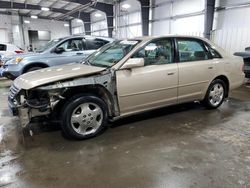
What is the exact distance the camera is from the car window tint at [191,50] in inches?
142

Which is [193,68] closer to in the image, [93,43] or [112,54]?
[112,54]

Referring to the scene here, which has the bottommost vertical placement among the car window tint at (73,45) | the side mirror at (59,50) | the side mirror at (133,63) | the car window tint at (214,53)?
the side mirror at (133,63)

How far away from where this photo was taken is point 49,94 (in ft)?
8.91

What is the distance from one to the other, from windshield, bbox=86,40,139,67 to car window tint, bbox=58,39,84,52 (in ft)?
9.15

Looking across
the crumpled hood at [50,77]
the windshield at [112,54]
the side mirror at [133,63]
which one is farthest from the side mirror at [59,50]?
the side mirror at [133,63]

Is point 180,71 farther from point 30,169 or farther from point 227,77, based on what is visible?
point 30,169

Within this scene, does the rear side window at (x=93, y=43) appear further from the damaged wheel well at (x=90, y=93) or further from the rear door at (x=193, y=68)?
the damaged wheel well at (x=90, y=93)

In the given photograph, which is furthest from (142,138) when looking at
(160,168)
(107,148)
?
(160,168)

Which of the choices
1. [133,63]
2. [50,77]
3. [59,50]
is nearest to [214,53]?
[133,63]

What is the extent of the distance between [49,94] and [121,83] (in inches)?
38.4

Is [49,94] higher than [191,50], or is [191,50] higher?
[191,50]

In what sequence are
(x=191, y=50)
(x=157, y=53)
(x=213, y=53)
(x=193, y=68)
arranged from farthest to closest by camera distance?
1. (x=213, y=53)
2. (x=191, y=50)
3. (x=193, y=68)
4. (x=157, y=53)

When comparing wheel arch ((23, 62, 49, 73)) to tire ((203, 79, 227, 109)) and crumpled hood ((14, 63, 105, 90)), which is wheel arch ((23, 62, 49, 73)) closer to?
crumpled hood ((14, 63, 105, 90))

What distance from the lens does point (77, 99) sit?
111 inches
